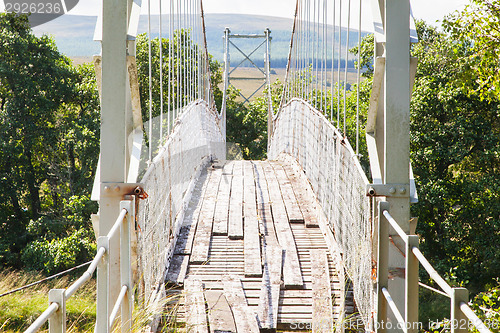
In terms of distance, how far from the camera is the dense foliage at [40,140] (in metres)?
13.5

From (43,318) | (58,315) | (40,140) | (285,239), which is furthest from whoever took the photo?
(40,140)

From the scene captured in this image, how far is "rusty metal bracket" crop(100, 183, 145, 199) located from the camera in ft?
7.20

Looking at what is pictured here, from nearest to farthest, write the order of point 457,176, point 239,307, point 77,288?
point 77,288, point 239,307, point 457,176

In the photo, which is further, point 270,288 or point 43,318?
point 270,288

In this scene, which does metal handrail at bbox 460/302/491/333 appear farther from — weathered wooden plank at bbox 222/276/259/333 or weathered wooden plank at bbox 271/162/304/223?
weathered wooden plank at bbox 271/162/304/223

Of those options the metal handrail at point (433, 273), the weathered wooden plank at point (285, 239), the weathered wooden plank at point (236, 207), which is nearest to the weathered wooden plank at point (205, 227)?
the weathered wooden plank at point (236, 207)

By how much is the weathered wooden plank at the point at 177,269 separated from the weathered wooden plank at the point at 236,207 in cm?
50

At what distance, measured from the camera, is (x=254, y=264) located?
11.0 feet

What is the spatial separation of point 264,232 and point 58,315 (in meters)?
2.82

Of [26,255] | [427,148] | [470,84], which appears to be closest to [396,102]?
[470,84]

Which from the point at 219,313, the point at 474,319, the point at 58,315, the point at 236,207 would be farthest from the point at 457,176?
the point at 58,315

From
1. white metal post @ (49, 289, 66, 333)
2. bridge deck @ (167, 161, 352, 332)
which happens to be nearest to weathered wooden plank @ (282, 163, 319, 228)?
bridge deck @ (167, 161, 352, 332)

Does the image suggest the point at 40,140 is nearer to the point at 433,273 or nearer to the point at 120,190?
the point at 120,190

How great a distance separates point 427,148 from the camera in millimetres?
10516
